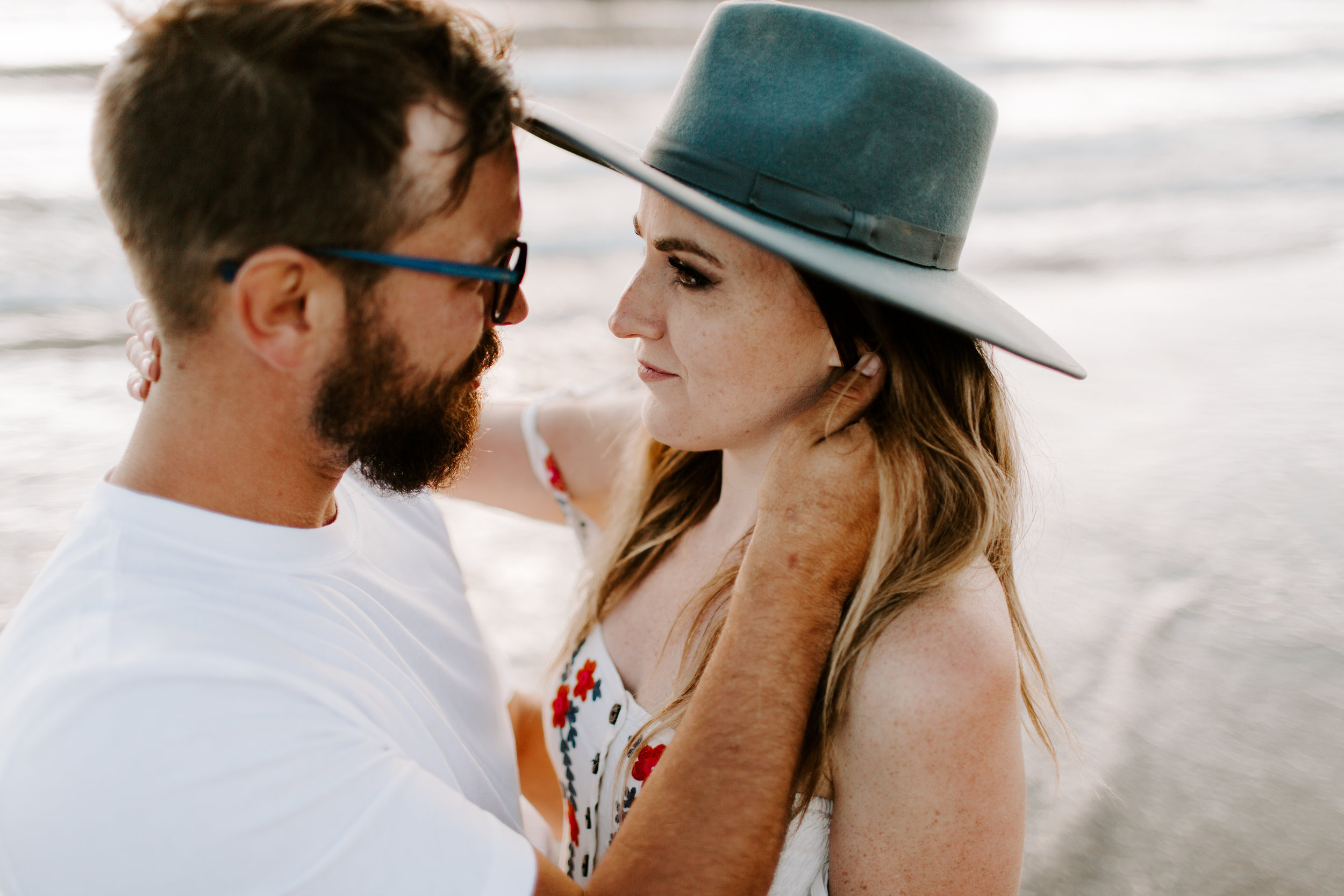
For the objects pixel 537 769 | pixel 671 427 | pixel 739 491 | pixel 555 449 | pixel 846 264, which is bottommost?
pixel 537 769

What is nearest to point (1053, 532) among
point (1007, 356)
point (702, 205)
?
point (1007, 356)

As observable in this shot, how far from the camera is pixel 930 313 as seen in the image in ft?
5.80

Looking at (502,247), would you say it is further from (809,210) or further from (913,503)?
(913,503)

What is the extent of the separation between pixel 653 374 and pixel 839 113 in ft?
2.38

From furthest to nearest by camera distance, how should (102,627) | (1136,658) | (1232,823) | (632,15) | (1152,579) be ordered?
(632,15) < (1152,579) < (1136,658) < (1232,823) < (102,627)

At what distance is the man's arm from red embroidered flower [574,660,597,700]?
68 cm

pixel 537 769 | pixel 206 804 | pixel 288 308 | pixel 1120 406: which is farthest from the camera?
pixel 1120 406

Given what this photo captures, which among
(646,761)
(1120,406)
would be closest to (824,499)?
(646,761)

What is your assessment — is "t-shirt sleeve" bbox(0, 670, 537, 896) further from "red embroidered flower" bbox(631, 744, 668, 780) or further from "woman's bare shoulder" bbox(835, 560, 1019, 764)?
"woman's bare shoulder" bbox(835, 560, 1019, 764)

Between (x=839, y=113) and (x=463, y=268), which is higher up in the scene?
(x=839, y=113)

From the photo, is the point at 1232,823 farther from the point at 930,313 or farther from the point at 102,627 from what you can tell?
the point at 102,627

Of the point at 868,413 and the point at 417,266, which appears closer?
the point at 417,266

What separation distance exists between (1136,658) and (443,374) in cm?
324

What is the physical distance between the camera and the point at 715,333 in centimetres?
211
